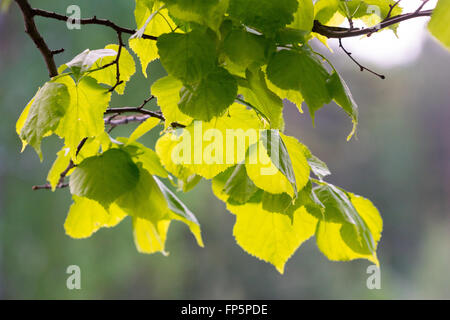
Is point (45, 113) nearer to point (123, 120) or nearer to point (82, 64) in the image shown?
point (82, 64)

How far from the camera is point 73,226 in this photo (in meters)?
0.34

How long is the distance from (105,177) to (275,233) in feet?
0.39

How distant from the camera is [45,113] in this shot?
0.23 meters

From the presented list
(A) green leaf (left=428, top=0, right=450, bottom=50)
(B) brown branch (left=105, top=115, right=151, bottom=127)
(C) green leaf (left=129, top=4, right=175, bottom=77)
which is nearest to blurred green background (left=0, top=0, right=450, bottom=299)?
(B) brown branch (left=105, top=115, right=151, bottom=127)

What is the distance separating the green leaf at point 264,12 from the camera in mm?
205

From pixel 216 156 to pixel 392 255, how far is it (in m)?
3.46

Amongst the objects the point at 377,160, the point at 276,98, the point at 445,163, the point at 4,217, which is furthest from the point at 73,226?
the point at 445,163

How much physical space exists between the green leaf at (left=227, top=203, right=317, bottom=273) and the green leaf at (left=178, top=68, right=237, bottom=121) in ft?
0.33

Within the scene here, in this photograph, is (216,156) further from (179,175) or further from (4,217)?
(4,217)

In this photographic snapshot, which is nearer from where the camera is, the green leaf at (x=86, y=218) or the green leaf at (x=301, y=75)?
the green leaf at (x=301, y=75)

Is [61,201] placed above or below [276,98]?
above

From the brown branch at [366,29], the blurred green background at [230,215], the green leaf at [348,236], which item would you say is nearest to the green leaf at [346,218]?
the green leaf at [348,236]

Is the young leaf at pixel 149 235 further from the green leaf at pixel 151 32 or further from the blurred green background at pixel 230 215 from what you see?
the blurred green background at pixel 230 215

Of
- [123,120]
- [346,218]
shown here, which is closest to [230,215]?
[123,120]
